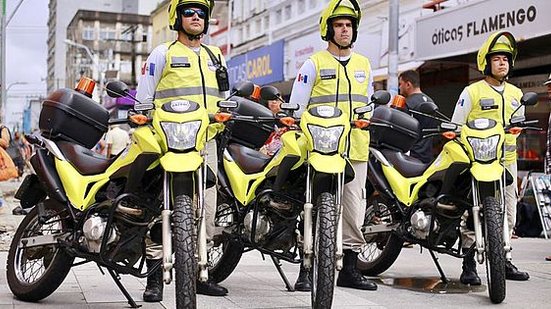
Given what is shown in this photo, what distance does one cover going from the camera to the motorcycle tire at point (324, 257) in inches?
195

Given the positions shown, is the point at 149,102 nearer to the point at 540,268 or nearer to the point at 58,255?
the point at 58,255

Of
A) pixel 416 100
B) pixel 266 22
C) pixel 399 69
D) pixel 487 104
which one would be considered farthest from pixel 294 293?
pixel 266 22

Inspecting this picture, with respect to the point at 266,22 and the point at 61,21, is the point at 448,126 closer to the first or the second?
the point at 266,22

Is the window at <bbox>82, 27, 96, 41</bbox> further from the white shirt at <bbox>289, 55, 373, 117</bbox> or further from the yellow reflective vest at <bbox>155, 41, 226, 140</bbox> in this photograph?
the yellow reflective vest at <bbox>155, 41, 226, 140</bbox>

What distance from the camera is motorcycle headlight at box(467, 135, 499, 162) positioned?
5.95m

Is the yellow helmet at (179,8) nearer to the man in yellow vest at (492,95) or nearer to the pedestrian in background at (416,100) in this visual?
the man in yellow vest at (492,95)

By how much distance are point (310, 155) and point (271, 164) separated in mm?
746

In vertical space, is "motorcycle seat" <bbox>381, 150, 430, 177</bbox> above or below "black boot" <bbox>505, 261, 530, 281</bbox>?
above

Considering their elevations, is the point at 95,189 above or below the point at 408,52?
below

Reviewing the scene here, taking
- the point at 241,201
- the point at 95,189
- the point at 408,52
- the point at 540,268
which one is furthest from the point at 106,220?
the point at 408,52

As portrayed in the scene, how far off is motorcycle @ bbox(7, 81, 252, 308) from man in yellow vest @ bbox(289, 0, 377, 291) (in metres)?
1.32

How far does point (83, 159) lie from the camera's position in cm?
552

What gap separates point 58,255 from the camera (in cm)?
547

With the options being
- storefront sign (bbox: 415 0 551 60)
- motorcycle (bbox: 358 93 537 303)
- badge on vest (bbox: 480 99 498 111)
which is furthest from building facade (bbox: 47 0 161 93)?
badge on vest (bbox: 480 99 498 111)
